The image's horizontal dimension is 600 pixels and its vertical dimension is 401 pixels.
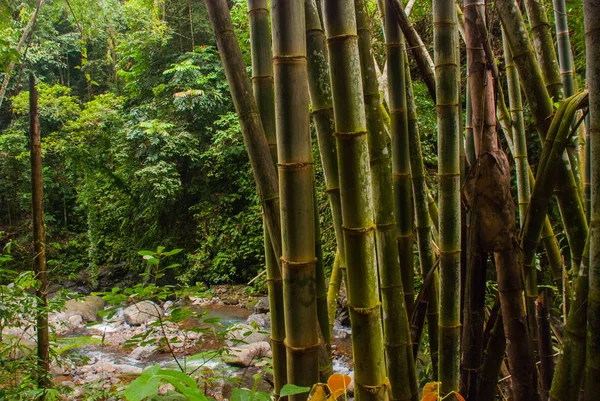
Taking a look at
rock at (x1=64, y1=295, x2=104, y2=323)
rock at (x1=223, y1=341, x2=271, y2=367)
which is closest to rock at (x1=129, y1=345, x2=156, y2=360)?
rock at (x1=223, y1=341, x2=271, y2=367)

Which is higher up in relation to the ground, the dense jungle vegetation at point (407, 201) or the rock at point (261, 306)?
the dense jungle vegetation at point (407, 201)

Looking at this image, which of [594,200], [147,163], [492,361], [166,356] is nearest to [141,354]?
[166,356]

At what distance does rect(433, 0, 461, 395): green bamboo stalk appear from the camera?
1146mm

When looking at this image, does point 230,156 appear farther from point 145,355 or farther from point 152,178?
point 145,355

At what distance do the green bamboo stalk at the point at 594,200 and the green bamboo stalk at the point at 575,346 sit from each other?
0.07 metres

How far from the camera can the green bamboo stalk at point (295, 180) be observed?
0.83 meters

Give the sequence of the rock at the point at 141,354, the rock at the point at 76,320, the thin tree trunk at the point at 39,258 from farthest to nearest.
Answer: the rock at the point at 76,320
the rock at the point at 141,354
the thin tree trunk at the point at 39,258

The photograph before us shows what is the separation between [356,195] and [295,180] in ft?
0.41

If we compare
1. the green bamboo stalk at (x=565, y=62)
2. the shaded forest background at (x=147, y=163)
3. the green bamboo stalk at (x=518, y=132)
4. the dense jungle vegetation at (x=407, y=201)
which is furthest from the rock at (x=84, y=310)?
the green bamboo stalk at (x=565, y=62)

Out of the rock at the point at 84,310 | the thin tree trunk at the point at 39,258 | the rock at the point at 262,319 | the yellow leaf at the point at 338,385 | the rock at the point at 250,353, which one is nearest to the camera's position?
the yellow leaf at the point at 338,385

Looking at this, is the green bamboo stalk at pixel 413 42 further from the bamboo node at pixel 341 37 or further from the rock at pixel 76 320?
the rock at pixel 76 320

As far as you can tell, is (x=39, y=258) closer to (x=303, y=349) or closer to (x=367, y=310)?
(x=303, y=349)

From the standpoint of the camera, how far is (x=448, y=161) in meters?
1.17

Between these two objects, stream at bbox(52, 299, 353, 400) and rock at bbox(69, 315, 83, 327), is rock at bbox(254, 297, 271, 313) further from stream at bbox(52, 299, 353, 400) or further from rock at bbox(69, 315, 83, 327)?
rock at bbox(69, 315, 83, 327)
